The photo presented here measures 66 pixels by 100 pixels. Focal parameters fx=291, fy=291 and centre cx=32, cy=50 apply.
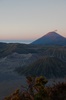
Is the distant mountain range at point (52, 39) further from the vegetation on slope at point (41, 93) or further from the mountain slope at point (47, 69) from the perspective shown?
the vegetation on slope at point (41, 93)

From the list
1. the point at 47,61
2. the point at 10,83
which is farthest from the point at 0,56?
the point at 10,83

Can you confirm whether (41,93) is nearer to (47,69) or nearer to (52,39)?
(47,69)

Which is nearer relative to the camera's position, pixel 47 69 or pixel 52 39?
pixel 47 69

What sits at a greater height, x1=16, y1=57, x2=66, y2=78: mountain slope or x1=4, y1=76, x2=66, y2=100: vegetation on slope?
x1=4, y1=76, x2=66, y2=100: vegetation on slope

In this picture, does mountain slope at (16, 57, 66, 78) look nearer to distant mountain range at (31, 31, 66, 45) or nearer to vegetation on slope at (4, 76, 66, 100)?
vegetation on slope at (4, 76, 66, 100)

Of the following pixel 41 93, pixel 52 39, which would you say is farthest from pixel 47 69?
pixel 52 39

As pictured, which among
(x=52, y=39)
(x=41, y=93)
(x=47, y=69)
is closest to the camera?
(x=41, y=93)

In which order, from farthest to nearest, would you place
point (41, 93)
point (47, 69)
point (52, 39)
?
point (52, 39) < point (47, 69) < point (41, 93)

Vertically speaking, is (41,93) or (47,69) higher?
(41,93)

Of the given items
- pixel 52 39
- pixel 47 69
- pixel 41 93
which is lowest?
pixel 47 69

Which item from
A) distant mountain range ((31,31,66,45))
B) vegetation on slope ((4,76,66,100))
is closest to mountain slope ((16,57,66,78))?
vegetation on slope ((4,76,66,100))

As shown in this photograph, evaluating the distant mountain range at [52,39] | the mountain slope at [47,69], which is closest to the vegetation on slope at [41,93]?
the mountain slope at [47,69]
